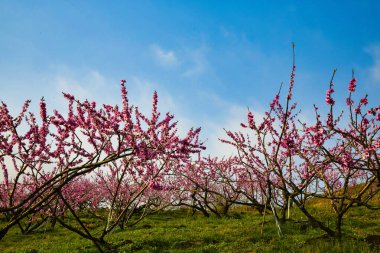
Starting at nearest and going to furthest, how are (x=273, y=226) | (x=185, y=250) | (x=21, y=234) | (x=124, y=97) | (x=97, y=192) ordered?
(x=124, y=97) → (x=185, y=250) → (x=273, y=226) → (x=21, y=234) → (x=97, y=192)

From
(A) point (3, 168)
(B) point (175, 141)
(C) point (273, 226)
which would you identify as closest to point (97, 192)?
(A) point (3, 168)

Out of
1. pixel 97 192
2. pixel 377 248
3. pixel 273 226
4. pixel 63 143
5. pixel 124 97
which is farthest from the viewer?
pixel 97 192

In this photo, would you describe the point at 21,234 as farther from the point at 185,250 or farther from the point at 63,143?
the point at 63,143

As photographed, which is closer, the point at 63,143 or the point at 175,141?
the point at 175,141

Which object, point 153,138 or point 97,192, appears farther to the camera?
point 97,192

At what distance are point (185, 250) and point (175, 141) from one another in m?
6.69

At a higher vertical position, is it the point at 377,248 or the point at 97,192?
the point at 97,192

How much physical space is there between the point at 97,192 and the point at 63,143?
3057 centimetres

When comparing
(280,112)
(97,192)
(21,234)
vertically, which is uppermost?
(280,112)

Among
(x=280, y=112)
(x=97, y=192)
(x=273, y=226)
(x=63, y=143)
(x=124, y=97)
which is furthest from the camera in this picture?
(x=97, y=192)

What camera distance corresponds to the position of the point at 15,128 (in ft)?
25.2

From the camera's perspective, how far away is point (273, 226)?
1561 cm

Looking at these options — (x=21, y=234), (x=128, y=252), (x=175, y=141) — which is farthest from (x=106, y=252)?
(x=21, y=234)

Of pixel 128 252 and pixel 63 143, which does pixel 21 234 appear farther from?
pixel 63 143
